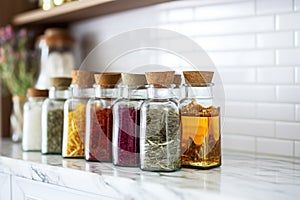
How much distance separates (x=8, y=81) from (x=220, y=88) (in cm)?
94

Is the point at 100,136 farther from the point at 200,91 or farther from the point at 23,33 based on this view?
the point at 23,33

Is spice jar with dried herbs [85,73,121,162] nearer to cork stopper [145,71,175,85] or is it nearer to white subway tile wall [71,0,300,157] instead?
cork stopper [145,71,175,85]

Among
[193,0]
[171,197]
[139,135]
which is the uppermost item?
[193,0]

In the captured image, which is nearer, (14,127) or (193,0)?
(193,0)

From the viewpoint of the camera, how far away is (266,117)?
5.09ft

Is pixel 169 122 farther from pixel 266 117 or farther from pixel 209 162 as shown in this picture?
pixel 266 117

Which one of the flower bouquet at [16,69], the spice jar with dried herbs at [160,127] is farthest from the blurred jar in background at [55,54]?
the spice jar with dried herbs at [160,127]

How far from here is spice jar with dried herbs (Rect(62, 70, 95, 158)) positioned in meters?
1.50

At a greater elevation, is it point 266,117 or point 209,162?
point 266,117

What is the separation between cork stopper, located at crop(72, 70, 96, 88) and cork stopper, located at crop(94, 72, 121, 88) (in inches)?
3.1

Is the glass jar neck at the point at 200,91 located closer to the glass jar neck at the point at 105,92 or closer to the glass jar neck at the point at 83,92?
the glass jar neck at the point at 105,92

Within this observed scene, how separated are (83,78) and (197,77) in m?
0.37

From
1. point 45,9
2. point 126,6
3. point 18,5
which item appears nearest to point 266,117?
point 126,6

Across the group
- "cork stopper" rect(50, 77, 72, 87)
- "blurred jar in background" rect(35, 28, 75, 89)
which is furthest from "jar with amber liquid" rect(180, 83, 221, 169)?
"blurred jar in background" rect(35, 28, 75, 89)
